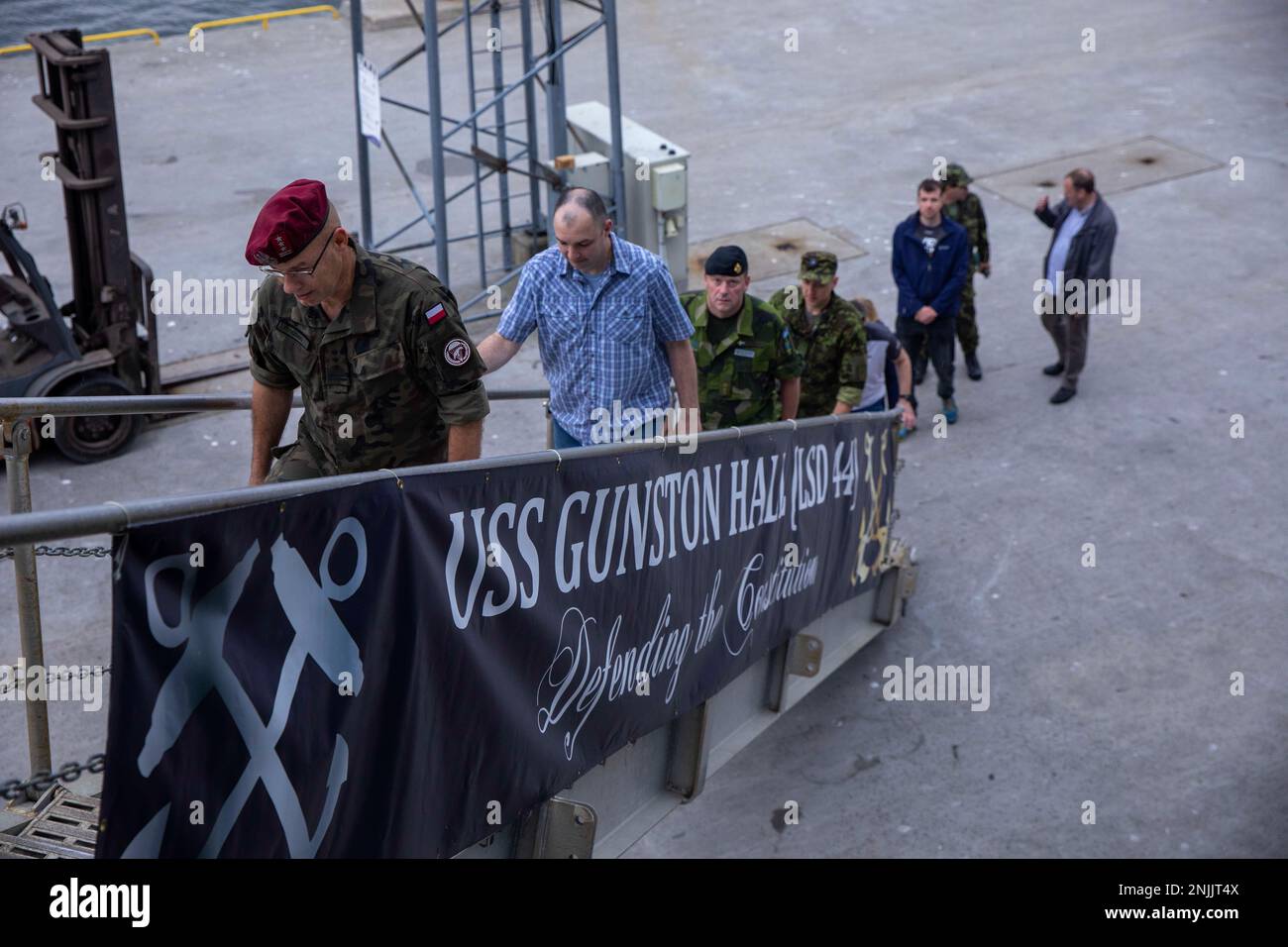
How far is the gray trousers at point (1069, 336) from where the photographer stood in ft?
34.0

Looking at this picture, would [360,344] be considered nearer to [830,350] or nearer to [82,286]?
[830,350]

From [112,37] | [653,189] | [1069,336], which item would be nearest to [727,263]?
[1069,336]

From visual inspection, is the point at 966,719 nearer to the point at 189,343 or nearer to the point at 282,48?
the point at 189,343

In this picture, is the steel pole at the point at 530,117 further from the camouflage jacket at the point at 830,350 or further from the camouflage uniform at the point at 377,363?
the camouflage uniform at the point at 377,363

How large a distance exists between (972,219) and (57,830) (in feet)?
26.8

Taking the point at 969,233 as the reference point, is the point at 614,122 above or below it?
above

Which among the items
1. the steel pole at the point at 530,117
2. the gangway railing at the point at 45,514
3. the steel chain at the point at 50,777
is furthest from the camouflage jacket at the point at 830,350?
the steel chain at the point at 50,777

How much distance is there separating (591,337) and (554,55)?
19.7ft

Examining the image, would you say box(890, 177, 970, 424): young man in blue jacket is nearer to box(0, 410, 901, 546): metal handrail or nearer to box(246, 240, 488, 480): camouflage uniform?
box(246, 240, 488, 480): camouflage uniform

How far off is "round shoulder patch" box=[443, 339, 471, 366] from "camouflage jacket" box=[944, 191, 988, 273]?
6838mm

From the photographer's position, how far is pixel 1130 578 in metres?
8.38

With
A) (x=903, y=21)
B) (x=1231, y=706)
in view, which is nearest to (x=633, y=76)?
(x=903, y=21)

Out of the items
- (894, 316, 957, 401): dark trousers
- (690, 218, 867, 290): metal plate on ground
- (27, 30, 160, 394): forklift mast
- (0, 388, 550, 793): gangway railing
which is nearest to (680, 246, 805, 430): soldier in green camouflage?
(0, 388, 550, 793): gangway railing

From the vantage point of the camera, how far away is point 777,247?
13.2m
